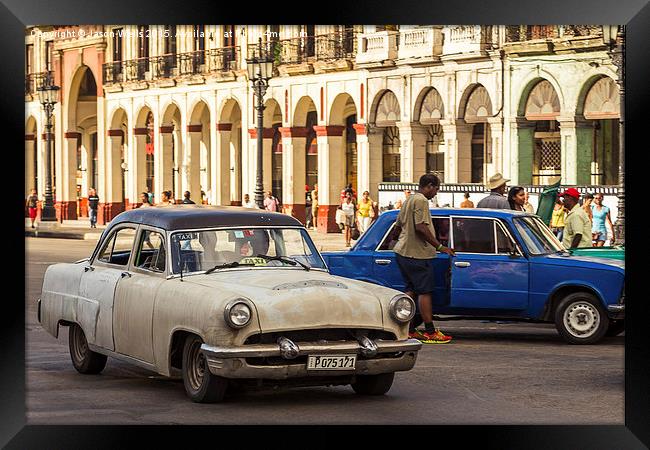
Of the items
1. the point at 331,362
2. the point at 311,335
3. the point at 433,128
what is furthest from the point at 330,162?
the point at 331,362

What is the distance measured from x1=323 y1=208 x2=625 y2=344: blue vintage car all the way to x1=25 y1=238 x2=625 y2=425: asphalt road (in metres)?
0.49

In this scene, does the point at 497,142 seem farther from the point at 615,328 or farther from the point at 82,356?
the point at 82,356

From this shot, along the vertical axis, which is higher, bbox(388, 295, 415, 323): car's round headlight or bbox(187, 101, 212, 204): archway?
bbox(187, 101, 212, 204): archway

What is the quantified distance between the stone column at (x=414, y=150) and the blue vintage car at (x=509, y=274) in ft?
86.2

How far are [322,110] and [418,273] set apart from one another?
1253 inches

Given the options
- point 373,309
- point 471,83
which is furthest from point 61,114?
point 373,309

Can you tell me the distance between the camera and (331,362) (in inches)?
418

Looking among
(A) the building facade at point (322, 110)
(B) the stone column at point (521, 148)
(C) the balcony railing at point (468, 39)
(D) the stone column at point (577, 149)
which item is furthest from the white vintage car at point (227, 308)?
(C) the balcony railing at point (468, 39)

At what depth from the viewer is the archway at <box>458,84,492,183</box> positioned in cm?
3994

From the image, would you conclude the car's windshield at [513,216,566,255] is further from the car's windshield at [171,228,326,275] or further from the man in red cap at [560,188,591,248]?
the car's windshield at [171,228,326,275]

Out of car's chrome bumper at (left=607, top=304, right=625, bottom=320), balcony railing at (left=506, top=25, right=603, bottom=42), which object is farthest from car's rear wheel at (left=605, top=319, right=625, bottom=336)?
balcony railing at (left=506, top=25, right=603, bottom=42)

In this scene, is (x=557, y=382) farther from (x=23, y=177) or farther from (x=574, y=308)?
(x=23, y=177)

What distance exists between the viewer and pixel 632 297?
29.8 feet
